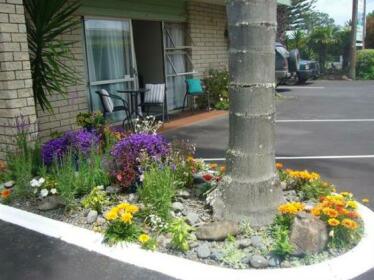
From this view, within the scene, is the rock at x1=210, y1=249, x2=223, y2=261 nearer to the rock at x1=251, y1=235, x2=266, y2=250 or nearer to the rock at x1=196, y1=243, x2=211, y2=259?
the rock at x1=196, y1=243, x2=211, y2=259

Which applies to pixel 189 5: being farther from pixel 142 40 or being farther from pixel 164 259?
pixel 164 259

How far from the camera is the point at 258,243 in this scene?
3492 millimetres

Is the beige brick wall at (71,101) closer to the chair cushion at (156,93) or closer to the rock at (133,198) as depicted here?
the chair cushion at (156,93)

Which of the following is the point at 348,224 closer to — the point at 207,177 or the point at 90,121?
the point at 207,177

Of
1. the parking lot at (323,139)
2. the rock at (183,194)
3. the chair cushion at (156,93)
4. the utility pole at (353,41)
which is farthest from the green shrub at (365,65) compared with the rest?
the rock at (183,194)

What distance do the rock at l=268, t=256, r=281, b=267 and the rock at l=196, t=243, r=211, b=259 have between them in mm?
464

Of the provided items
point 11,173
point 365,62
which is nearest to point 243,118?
point 11,173

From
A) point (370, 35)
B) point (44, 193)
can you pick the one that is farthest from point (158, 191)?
point (370, 35)

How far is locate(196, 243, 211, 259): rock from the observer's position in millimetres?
3402

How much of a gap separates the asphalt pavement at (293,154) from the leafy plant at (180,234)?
30 cm

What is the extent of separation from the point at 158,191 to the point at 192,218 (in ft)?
1.27

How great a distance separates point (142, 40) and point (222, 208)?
8.38 meters

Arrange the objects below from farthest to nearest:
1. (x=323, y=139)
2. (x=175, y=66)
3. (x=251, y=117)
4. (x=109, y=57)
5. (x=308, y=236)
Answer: (x=175, y=66), (x=109, y=57), (x=323, y=139), (x=251, y=117), (x=308, y=236)

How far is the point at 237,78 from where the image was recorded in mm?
3705
